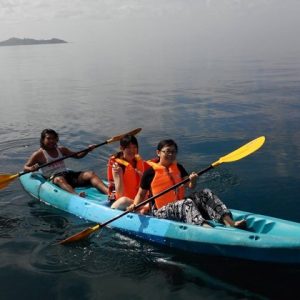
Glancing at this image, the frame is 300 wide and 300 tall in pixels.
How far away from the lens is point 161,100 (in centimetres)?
2056

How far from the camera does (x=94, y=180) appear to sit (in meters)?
8.61

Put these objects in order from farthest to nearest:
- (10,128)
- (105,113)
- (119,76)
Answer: (119,76), (105,113), (10,128)

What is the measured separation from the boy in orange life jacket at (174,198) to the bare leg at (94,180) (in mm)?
1877

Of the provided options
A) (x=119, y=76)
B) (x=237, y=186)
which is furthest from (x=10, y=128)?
(x=119, y=76)

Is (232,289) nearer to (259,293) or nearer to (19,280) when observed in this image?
(259,293)

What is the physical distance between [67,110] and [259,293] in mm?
15300

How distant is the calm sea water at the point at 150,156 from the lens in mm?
5656

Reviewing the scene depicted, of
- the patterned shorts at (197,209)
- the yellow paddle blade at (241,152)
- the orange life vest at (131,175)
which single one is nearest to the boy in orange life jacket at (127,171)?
the orange life vest at (131,175)

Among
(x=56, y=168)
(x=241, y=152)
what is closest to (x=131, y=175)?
(x=241, y=152)

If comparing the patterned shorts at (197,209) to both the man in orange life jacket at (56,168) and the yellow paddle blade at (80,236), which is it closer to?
the yellow paddle blade at (80,236)

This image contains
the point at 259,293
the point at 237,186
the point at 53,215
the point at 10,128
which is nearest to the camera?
the point at 259,293

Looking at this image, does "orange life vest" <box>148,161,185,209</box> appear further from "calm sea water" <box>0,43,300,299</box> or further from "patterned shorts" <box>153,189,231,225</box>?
"calm sea water" <box>0,43,300,299</box>

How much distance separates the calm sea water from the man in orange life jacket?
62 cm

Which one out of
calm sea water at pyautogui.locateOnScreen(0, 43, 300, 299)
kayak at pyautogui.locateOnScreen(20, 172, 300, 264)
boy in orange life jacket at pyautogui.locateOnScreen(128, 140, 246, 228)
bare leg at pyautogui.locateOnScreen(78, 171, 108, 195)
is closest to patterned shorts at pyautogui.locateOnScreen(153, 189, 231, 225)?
boy in orange life jacket at pyautogui.locateOnScreen(128, 140, 246, 228)
